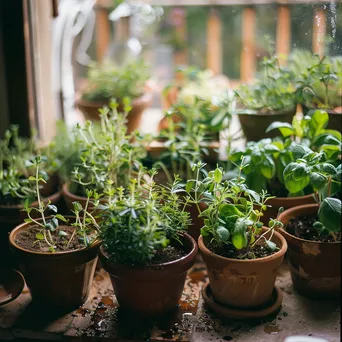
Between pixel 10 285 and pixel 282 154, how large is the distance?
2.96 ft

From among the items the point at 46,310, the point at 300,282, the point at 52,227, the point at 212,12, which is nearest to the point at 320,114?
the point at 300,282

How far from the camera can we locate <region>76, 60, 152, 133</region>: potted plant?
2400mm

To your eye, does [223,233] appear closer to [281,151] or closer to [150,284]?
[150,284]

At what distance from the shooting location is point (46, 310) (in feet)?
5.51

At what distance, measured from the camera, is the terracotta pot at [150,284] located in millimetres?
1516

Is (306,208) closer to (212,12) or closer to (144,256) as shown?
(144,256)

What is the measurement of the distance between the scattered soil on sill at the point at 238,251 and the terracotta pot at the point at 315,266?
7 centimetres

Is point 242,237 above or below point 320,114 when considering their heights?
below

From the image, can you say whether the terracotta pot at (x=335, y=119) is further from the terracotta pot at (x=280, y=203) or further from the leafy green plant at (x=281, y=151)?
the terracotta pot at (x=280, y=203)

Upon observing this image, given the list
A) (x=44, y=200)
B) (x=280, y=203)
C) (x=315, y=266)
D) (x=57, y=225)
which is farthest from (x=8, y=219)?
(x=315, y=266)

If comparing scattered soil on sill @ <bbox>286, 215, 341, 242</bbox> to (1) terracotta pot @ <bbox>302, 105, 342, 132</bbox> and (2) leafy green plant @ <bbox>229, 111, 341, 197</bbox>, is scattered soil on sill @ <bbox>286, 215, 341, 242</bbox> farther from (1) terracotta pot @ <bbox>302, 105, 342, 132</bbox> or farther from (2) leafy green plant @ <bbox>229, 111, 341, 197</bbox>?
(1) terracotta pot @ <bbox>302, 105, 342, 132</bbox>

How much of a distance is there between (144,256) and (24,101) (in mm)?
1000

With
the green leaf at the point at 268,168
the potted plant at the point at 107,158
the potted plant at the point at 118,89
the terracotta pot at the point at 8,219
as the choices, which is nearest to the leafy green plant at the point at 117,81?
the potted plant at the point at 118,89

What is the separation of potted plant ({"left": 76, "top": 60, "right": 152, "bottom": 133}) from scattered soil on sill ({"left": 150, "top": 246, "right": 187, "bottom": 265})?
88 centimetres
